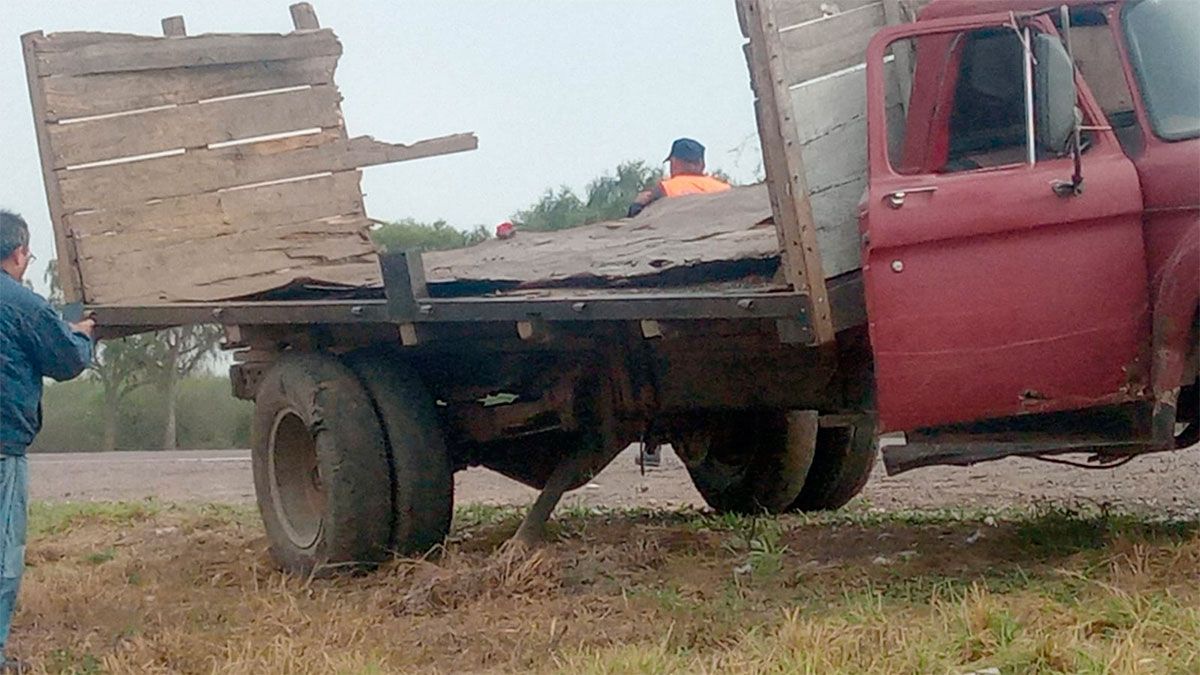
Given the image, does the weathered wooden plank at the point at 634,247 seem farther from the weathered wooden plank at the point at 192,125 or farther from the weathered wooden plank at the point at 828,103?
the weathered wooden plank at the point at 192,125

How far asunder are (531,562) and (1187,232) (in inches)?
103

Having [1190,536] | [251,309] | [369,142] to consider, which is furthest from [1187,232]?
[369,142]

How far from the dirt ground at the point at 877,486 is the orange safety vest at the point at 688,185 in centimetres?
183

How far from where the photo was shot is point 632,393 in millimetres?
6652

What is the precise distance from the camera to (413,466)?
670 centimetres

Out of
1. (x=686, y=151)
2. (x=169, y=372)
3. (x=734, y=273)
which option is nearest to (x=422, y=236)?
(x=686, y=151)

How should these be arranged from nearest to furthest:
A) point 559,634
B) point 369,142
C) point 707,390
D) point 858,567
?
point 559,634, point 858,567, point 707,390, point 369,142

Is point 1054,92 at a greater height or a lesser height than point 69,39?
lesser

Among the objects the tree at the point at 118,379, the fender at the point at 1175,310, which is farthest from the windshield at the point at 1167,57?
the tree at the point at 118,379

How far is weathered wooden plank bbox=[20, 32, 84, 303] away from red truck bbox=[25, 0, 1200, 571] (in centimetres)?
2

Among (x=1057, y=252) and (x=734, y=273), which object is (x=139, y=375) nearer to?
(x=734, y=273)

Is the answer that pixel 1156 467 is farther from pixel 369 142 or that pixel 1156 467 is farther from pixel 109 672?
pixel 109 672

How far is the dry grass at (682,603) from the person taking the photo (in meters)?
4.38

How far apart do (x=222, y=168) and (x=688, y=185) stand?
2.38 metres
